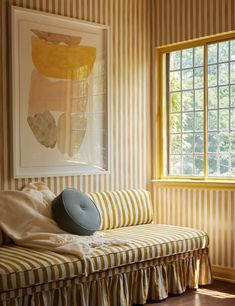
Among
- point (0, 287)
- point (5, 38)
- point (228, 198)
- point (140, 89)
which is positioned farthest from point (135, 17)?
point (0, 287)

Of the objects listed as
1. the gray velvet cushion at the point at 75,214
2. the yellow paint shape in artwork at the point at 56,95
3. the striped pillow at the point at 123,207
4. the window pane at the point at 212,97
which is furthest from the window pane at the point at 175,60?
the gray velvet cushion at the point at 75,214

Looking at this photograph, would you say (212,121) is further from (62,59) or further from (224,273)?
(62,59)

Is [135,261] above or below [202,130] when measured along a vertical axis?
below

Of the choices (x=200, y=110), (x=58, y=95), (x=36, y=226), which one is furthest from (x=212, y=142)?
(x=36, y=226)

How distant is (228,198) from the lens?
479 cm

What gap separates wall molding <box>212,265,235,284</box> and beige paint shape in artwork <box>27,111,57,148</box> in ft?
6.27

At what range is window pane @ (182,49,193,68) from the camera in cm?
521

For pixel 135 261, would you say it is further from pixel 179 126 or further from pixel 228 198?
pixel 179 126

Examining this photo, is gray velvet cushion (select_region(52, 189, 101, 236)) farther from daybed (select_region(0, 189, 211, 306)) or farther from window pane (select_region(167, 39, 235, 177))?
window pane (select_region(167, 39, 235, 177))

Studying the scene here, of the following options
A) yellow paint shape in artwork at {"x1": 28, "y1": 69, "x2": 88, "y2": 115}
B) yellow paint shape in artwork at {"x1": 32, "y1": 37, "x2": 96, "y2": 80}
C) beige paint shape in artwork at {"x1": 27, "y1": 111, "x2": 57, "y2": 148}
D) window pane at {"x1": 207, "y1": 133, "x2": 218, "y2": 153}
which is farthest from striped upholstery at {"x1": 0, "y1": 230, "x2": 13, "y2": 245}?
Result: window pane at {"x1": 207, "y1": 133, "x2": 218, "y2": 153}

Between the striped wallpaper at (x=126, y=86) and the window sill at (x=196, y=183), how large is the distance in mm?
208

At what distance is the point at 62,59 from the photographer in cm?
468

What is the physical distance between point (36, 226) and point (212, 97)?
7.05ft

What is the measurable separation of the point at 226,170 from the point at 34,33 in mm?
2137
